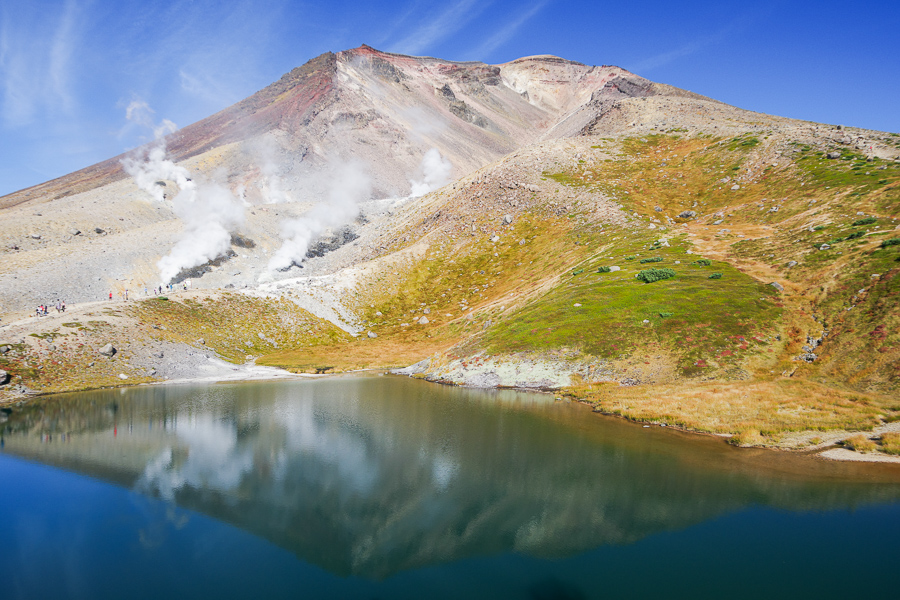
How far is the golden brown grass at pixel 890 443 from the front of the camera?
75.5 ft

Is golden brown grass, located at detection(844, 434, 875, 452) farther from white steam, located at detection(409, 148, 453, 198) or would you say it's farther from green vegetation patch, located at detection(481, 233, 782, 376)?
white steam, located at detection(409, 148, 453, 198)

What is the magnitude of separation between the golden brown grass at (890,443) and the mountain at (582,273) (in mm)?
Result: 1968

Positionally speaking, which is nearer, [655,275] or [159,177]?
[655,275]

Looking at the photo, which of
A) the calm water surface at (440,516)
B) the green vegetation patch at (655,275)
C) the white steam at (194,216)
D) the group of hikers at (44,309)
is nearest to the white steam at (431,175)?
the white steam at (194,216)

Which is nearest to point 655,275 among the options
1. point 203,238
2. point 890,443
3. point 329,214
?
point 890,443

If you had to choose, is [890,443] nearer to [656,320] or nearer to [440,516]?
[656,320]

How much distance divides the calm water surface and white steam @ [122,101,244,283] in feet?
249

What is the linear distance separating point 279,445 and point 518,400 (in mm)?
21565

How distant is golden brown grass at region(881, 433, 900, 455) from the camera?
23.0 m

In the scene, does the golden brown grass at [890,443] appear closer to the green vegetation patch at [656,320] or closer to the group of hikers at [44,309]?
the green vegetation patch at [656,320]

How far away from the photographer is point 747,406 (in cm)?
3108

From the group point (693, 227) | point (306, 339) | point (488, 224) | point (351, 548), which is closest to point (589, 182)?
point (488, 224)

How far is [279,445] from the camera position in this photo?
29.8m

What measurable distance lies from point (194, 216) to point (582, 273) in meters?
103
